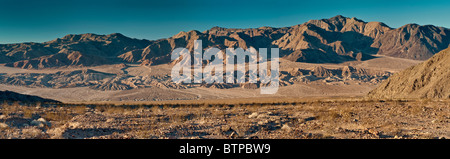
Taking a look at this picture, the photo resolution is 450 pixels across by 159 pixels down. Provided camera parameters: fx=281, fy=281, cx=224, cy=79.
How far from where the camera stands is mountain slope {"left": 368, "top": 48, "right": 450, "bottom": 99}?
25.0 meters

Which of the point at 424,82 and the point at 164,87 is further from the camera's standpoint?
the point at 164,87

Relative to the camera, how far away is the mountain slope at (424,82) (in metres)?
25.0

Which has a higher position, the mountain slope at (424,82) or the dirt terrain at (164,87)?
the mountain slope at (424,82)

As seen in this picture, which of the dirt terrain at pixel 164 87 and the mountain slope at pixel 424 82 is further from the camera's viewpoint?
the dirt terrain at pixel 164 87

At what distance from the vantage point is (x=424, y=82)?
28469mm

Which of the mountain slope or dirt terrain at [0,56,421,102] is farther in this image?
dirt terrain at [0,56,421,102]

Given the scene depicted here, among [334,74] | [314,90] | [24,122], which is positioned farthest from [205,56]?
[24,122]

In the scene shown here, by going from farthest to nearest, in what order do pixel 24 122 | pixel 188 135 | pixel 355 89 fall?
pixel 355 89, pixel 24 122, pixel 188 135

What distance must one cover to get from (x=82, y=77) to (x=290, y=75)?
290 feet

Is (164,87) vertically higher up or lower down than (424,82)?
lower down

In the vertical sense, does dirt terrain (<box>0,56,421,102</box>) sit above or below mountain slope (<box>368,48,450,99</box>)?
below
